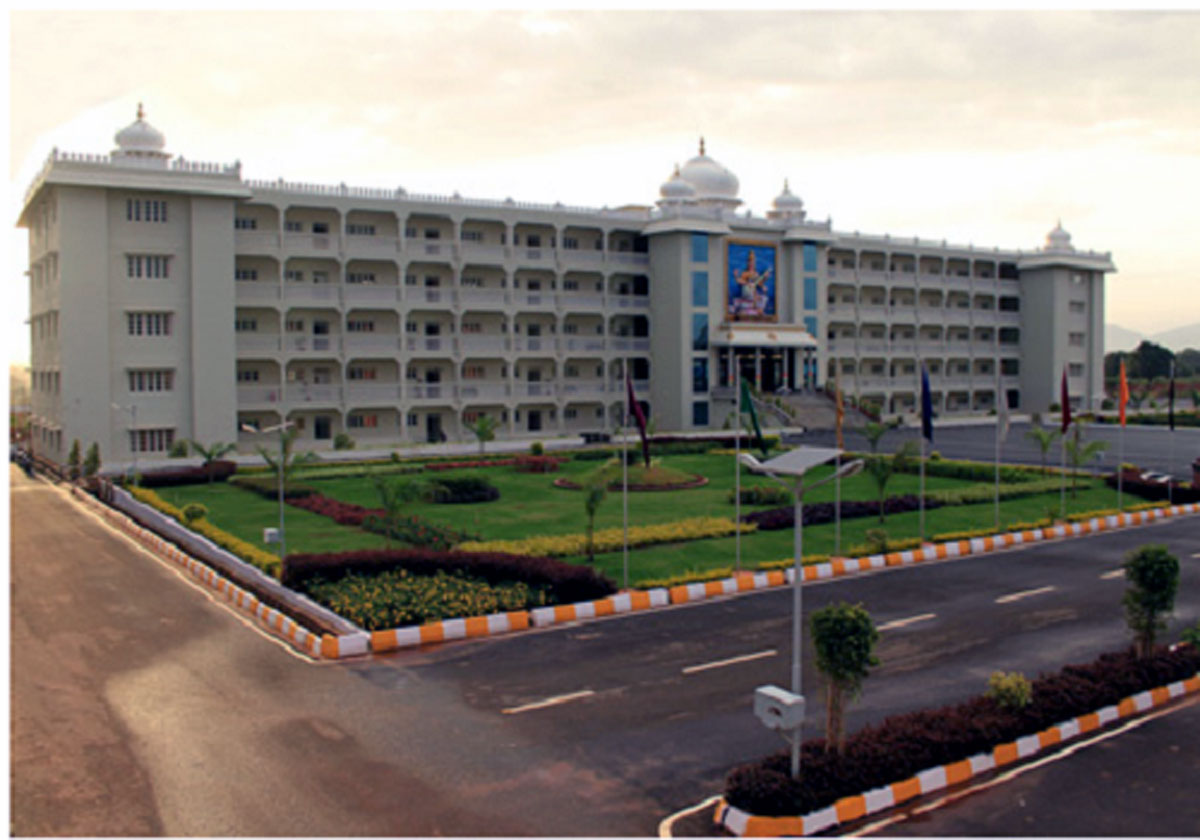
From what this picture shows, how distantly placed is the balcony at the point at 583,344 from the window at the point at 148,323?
74.3ft

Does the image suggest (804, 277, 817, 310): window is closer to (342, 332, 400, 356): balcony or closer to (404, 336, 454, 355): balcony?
(404, 336, 454, 355): balcony

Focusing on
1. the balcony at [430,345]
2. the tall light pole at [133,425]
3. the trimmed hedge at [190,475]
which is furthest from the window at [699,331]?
the tall light pole at [133,425]

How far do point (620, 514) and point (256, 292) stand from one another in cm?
2856

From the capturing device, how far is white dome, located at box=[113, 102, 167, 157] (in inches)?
1908

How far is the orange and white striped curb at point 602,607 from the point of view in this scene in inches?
800

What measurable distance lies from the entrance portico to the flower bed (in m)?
36.2

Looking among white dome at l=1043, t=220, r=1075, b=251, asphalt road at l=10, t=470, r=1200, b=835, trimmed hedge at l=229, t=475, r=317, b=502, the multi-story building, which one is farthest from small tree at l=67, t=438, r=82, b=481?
white dome at l=1043, t=220, r=1075, b=251

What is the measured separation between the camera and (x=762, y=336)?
2611 inches

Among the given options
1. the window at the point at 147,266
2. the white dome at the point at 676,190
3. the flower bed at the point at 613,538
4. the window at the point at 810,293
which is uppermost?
the white dome at the point at 676,190

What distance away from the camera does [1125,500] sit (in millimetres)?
36656

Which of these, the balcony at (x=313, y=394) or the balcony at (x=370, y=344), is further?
the balcony at (x=370, y=344)

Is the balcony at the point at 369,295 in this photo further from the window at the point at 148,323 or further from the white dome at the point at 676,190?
the white dome at the point at 676,190

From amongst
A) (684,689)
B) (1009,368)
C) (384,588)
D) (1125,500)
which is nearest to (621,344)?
(1125,500)

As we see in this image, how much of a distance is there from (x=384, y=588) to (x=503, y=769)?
8.82 metres
